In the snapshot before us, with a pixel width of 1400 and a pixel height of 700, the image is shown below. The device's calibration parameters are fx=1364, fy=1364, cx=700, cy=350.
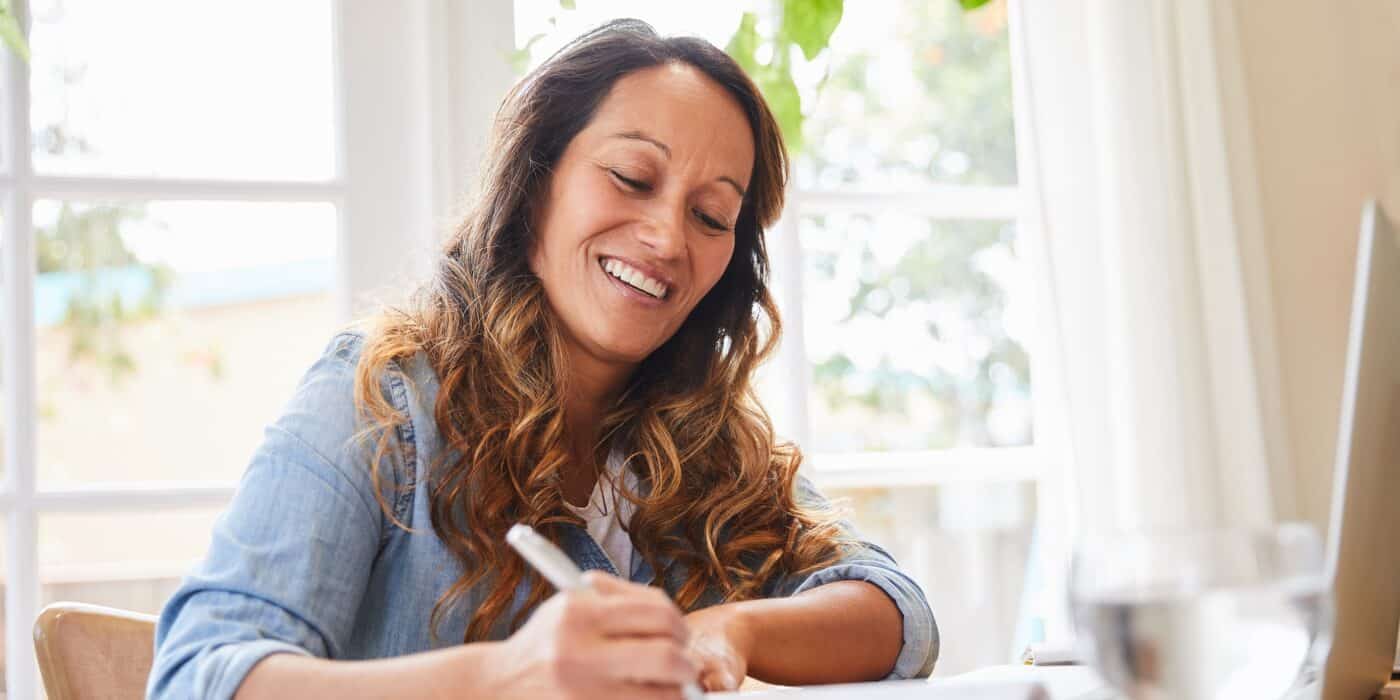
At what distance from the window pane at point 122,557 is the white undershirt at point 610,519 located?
795 millimetres

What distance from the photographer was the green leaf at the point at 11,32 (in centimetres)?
182

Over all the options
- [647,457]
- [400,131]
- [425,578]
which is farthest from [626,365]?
[400,131]

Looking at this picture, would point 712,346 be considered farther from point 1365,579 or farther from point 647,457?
point 1365,579

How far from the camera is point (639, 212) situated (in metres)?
1.45

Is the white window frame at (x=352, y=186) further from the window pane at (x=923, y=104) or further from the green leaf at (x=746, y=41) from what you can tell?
the window pane at (x=923, y=104)

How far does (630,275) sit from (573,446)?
0.76 feet

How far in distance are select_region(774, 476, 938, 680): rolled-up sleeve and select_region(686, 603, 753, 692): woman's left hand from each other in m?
0.19

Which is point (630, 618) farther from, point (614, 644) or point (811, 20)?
point (811, 20)

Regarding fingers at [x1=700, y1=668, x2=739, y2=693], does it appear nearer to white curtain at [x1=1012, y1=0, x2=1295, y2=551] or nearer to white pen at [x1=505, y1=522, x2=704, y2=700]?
white pen at [x1=505, y1=522, x2=704, y2=700]

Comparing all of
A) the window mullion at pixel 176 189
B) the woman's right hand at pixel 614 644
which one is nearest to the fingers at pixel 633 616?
the woman's right hand at pixel 614 644

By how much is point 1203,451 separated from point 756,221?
90 cm

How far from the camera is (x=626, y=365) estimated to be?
5.14ft

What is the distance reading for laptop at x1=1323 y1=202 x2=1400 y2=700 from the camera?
71cm

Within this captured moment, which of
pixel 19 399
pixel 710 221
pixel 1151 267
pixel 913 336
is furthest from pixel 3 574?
pixel 913 336
